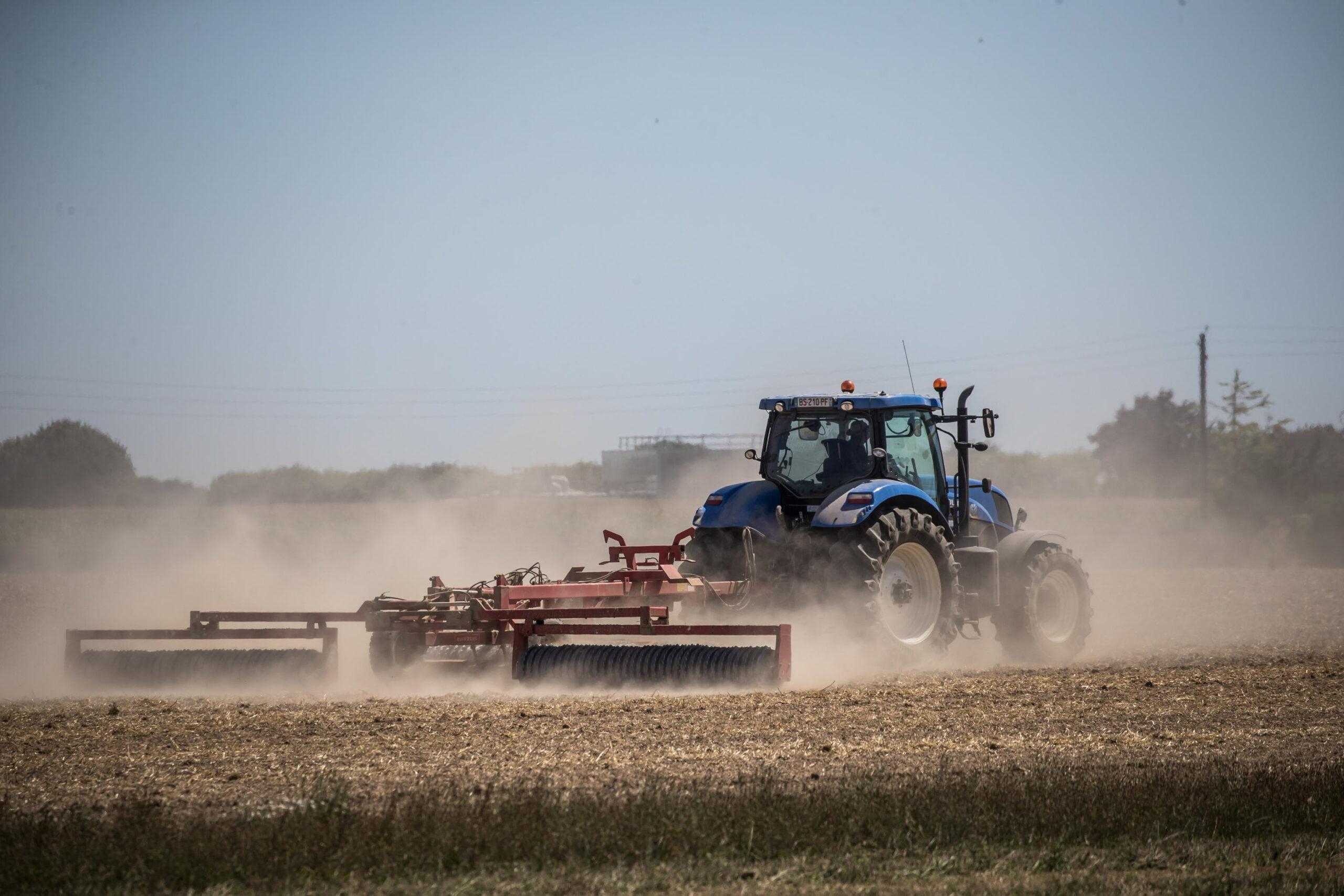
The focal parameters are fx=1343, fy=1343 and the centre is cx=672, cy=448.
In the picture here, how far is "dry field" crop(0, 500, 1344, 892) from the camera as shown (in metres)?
5.41

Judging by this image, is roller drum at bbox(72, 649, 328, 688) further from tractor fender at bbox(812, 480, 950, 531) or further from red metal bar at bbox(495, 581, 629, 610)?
tractor fender at bbox(812, 480, 950, 531)

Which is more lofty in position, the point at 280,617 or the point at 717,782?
the point at 280,617

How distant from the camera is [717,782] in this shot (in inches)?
269

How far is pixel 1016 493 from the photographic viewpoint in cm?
5134

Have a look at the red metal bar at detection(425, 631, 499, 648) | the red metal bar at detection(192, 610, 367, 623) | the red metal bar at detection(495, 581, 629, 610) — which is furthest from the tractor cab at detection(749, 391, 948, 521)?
the red metal bar at detection(192, 610, 367, 623)

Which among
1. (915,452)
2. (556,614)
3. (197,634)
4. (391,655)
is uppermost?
(915,452)

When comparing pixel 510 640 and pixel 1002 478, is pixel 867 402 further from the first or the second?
pixel 1002 478

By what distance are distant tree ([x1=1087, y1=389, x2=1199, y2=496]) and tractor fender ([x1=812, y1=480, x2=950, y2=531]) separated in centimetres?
4236

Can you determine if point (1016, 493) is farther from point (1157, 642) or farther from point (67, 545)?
point (1157, 642)

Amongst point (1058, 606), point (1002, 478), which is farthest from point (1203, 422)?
point (1058, 606)

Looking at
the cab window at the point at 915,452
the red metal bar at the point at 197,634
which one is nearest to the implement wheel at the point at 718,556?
the cab window at the point at 915,452

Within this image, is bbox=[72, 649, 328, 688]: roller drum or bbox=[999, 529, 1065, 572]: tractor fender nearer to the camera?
bbox=[72, 649, 328, 688]: roller drum

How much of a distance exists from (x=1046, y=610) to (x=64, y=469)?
3834 centimetres

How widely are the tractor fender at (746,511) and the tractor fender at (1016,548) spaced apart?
2.40 m
